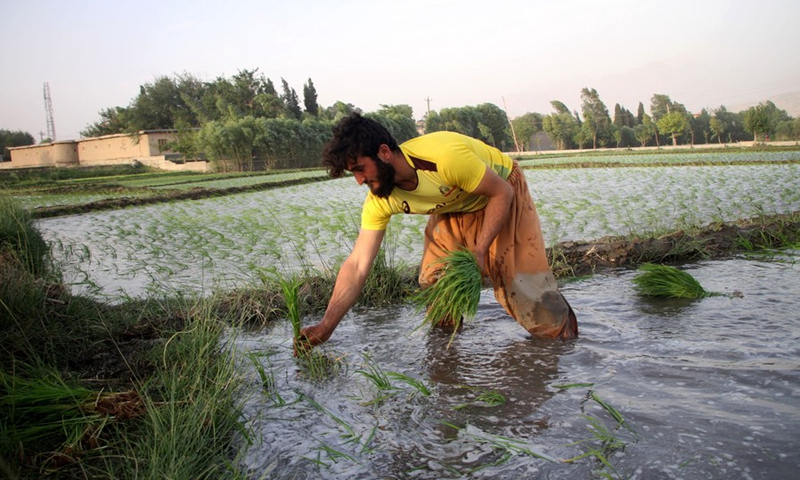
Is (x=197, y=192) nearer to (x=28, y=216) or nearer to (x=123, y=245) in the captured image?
(x=123, y=245)

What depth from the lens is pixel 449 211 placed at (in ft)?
10.6

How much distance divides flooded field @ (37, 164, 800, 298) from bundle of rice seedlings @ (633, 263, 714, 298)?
1.61 m

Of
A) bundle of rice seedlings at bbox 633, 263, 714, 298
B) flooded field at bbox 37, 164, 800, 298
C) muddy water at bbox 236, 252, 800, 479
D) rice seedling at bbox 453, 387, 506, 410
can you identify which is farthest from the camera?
flooded field at bbox 37, 164, 800, 298

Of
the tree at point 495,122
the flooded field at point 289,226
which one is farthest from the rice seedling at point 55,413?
the tree at point 495,122

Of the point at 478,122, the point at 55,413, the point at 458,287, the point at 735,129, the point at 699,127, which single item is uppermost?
the point at 478,122

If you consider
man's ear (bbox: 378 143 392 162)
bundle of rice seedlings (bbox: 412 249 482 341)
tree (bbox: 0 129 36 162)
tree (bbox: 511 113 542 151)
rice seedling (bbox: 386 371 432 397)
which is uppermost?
tree (bbox: 0 129 36 162)

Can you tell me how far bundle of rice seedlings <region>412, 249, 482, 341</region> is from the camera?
9.62ft

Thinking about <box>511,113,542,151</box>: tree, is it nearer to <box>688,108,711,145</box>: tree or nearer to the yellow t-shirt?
<box>688,108,711,145</box>: tree

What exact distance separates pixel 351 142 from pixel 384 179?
230 millimetres

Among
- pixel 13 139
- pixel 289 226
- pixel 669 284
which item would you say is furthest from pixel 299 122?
pixel 13 139

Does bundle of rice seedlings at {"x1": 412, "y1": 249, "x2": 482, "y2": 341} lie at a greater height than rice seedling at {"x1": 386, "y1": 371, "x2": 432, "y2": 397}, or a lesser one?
greater

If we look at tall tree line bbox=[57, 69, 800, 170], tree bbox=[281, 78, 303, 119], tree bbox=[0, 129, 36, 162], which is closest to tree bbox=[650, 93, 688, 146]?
tall tree line bbox=[57, 69, 800, 170]

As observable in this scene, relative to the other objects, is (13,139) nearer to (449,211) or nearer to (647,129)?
(647,129)

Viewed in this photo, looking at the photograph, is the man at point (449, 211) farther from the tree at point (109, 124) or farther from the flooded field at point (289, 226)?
the tree at point (109, 124)
